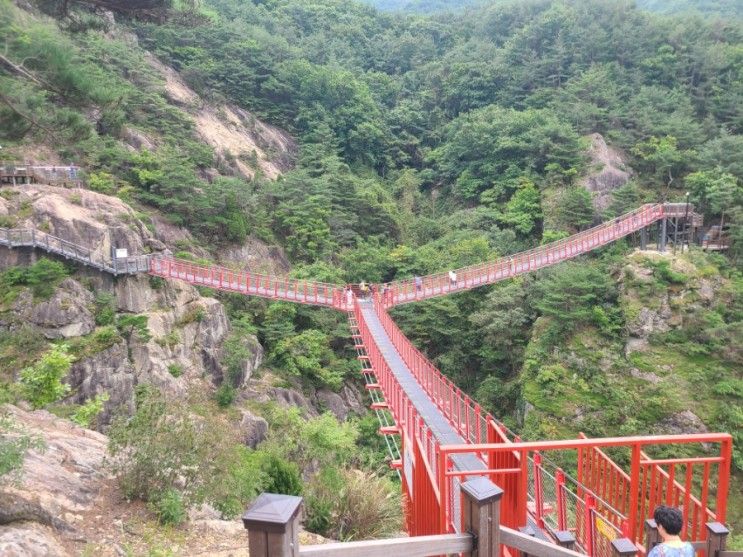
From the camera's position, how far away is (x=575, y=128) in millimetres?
24906

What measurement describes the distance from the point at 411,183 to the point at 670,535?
2599 cm

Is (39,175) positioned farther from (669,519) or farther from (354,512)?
(669,519)

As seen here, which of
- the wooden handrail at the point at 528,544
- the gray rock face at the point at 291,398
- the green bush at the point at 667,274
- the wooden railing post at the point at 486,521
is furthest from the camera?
the green bush at the point at 667,274

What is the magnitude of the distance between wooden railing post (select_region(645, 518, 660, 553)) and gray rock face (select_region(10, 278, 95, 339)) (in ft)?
39.8

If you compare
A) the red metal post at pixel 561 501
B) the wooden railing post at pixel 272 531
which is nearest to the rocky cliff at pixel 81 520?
the wooden railing post at pixel 272 531

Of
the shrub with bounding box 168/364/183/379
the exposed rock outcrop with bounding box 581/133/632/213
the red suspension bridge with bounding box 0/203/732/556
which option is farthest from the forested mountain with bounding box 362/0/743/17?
the shrub with bounding box 168/364/183/379

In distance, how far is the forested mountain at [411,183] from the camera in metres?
9.61

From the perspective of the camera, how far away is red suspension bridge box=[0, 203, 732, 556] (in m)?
3.07

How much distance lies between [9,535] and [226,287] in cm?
1138

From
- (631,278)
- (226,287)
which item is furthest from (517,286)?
(226,287)

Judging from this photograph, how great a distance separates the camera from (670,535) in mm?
2529

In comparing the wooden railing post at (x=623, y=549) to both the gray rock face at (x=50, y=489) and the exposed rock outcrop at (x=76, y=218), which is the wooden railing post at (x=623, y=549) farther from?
the exposed rock outcrop at (x=76, y=218)

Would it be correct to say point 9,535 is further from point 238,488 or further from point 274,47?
point 274,47

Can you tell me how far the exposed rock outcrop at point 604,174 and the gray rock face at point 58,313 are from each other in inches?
759
